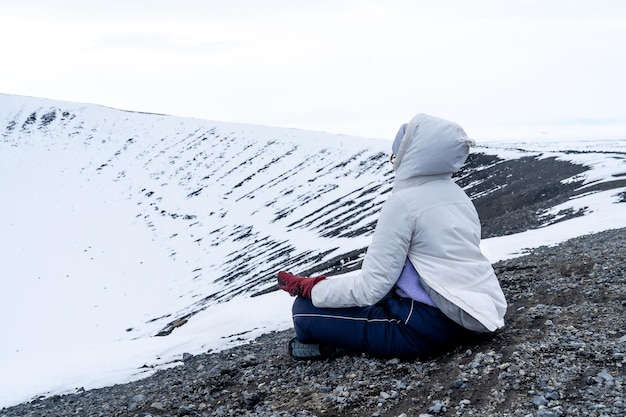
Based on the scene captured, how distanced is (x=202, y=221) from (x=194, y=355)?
46181mm

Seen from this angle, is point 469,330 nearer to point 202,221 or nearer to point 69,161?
point 202,221

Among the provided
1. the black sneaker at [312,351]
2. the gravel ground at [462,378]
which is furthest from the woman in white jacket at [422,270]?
the black sneaker at [312,351]

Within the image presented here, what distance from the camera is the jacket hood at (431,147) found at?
5516 millimetres

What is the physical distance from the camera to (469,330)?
5.86 meters

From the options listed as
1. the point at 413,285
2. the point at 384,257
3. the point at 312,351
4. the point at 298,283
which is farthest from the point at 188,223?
the point at 384,257

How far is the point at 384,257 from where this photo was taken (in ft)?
18.0

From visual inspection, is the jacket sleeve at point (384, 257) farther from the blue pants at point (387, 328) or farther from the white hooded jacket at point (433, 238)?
the blue pants at point (387, 328)

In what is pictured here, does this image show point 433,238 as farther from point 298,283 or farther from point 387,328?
point 298,283

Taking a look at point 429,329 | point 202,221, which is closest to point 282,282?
point 429,329

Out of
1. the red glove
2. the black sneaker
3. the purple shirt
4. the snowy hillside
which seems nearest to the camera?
the purple shirt

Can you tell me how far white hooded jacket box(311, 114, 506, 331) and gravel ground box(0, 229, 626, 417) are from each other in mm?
603

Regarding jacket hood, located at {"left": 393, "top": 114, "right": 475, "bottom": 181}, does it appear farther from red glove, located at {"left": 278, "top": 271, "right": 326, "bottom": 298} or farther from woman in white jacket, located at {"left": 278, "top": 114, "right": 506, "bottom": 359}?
red glove, located at {"left": 278, "top": 271, "right": 326, "bottom": 298}

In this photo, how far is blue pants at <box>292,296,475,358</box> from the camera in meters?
5.73

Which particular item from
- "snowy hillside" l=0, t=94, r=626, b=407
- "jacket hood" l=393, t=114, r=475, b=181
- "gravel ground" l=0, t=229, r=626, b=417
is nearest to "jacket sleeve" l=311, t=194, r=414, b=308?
"jacket hood" l=393, t=114, r=475, b=181
